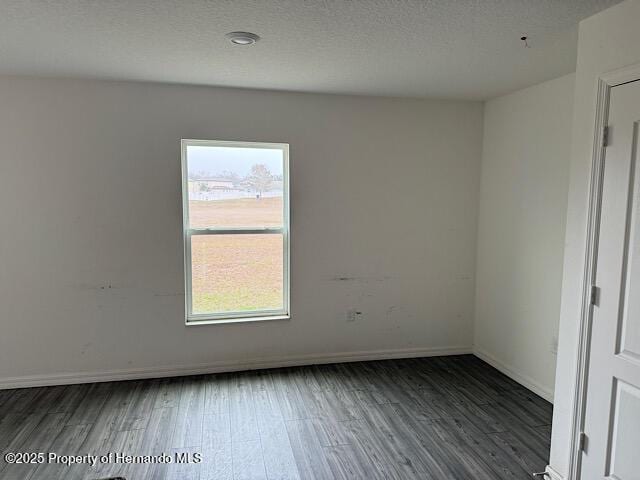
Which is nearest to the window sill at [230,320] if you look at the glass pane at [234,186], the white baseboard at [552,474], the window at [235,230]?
the window at [235,230]

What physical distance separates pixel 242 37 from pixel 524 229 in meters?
2.71

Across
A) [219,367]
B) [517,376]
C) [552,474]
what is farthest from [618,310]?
[219,367]

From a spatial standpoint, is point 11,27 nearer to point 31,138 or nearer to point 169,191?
point 31,138

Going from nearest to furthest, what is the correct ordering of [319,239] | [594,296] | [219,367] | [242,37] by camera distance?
1. [594,296]
2. [242,37]
3. [219,367]
4. [319,239]

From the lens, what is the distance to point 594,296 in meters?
2.11

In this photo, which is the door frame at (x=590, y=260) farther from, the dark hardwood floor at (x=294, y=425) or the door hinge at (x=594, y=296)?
the dark hardwood floor at (x=294, y=425)

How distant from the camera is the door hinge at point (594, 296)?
2.09 meters

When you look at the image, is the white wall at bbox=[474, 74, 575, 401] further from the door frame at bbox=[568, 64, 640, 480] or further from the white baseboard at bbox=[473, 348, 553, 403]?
the door frame at bbox=[568, 64, 640, 480]

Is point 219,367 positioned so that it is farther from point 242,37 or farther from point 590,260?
point 590,260

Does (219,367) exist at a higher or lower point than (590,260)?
lower

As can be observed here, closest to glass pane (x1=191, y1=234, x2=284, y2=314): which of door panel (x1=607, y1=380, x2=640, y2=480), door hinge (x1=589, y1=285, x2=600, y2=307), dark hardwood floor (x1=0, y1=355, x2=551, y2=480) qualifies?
→ dark hardwood floor (x1=0, y1=355, x2=551, y2=480)

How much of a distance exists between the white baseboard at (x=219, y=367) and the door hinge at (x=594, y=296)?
7.59 feet

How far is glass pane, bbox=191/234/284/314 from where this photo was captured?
12.5ft

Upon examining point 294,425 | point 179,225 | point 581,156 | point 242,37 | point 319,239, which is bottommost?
point 294,425
